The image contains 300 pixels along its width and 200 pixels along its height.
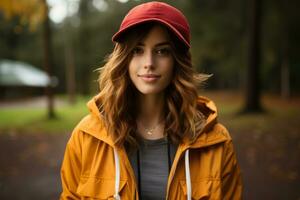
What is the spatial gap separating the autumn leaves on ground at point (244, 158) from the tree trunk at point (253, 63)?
0.44 meters

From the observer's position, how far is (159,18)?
1859mm

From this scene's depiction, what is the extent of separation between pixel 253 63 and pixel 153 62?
32.1ft

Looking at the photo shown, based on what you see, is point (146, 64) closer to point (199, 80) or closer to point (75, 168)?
point (199, 80)

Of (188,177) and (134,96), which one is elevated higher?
(134,96)

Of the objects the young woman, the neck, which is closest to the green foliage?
the neck

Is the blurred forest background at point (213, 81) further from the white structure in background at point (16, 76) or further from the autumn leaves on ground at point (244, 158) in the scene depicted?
the white structure in background at point (16, 76)

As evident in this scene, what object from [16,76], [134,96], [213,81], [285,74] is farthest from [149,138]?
[213,81]

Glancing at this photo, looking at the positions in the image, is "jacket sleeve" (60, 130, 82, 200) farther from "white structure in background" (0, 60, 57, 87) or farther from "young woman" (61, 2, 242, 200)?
"white structure in background" (0, 60, 57, 87)

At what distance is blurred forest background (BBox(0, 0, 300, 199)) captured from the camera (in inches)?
239

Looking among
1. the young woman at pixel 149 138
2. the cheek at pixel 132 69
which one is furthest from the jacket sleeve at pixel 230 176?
the cheek at pixel 132 69

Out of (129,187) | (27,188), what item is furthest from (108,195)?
(27,188)

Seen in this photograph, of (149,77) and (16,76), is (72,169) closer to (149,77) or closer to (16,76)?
(149,77)

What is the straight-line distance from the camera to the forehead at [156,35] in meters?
1.94

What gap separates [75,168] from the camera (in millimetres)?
2041
